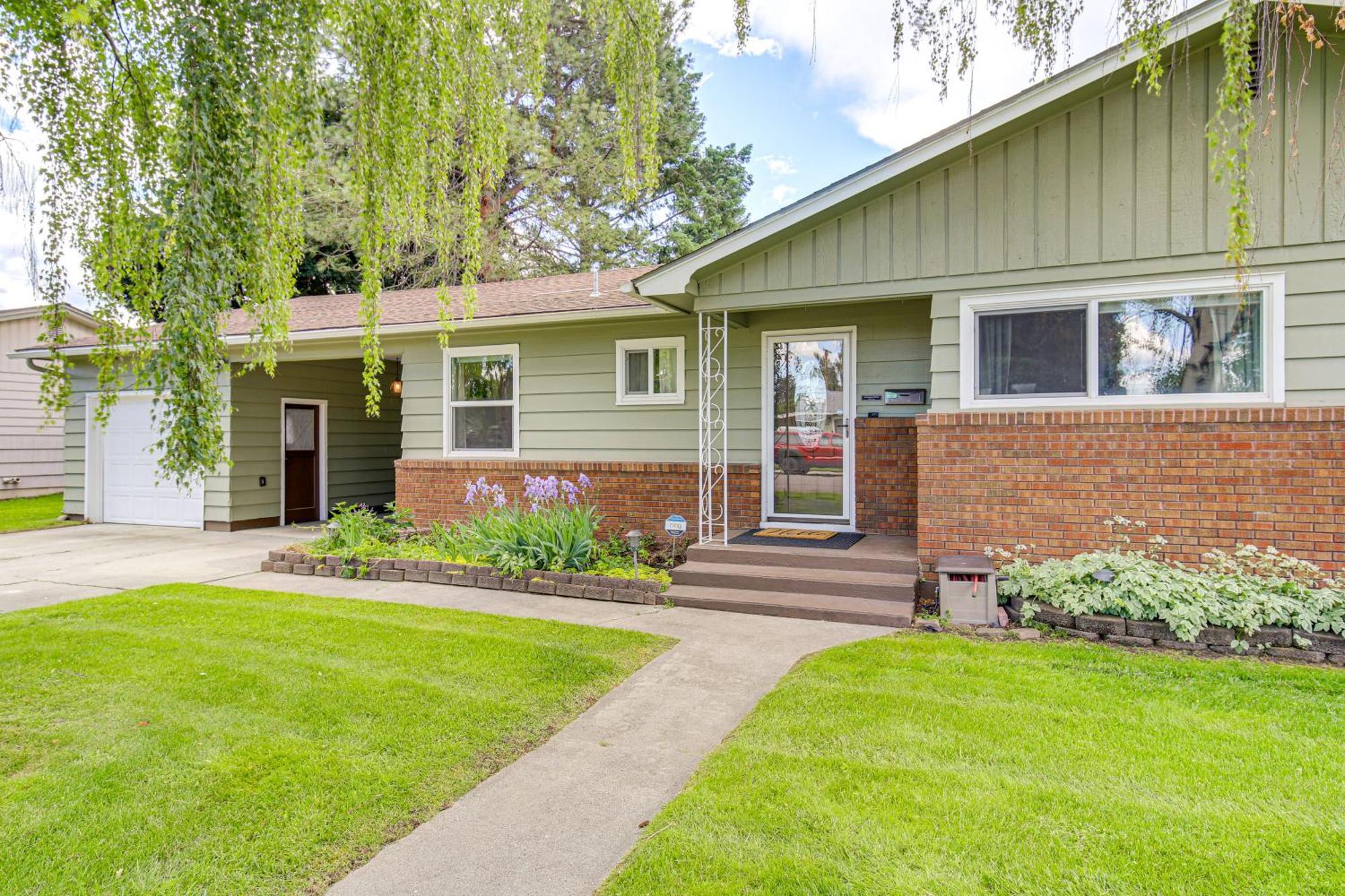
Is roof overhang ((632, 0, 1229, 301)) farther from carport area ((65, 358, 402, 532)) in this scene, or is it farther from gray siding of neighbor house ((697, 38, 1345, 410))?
carport area ((65, 358, 402, 532))

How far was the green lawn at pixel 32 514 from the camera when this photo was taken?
11.5m

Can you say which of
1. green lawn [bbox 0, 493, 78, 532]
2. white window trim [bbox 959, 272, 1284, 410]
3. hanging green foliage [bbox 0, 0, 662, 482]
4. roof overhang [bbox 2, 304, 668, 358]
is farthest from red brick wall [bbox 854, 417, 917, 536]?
green lawn [bbox 0, 493, 78, 532]

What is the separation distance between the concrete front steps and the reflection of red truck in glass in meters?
1.08

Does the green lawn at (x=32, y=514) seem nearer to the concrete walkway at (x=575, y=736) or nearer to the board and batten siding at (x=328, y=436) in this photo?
the board and batten siding at (x=328, y=436)

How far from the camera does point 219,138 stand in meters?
3.03

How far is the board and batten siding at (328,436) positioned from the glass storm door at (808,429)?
674 centimetres

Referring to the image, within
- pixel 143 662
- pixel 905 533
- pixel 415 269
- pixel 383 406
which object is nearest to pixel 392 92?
pixel 143 662

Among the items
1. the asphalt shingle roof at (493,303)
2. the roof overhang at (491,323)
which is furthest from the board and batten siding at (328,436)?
the roof overhang at (491,323)

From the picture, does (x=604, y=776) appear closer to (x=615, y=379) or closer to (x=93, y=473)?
(x=615, y=379)

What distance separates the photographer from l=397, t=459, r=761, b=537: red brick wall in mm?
7855

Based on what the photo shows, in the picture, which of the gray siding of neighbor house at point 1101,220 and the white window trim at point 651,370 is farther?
the white window trim at point 651,370

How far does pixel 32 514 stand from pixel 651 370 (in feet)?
40.4

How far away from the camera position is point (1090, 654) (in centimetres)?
460

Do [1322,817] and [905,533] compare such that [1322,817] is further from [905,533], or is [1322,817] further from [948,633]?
[905,533]
